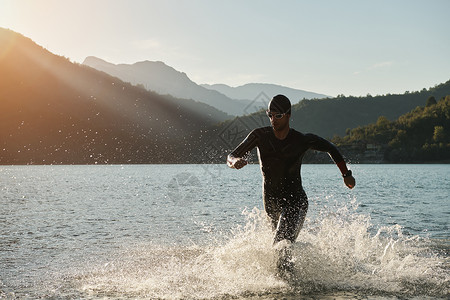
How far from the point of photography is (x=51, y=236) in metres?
14.5

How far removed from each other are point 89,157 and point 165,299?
600 feet

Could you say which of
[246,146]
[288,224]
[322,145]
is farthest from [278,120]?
[288,224]

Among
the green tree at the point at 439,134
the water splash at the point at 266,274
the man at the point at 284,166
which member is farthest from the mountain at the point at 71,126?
the man at the point at 284,166

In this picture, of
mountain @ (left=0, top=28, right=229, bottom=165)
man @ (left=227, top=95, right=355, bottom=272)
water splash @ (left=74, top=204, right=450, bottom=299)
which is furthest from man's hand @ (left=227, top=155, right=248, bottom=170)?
mountain @ (left=0, top=28, right=229, bottom=165)

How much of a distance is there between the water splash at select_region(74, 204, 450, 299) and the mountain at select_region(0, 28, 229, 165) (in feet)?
545

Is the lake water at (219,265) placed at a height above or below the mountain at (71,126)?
below

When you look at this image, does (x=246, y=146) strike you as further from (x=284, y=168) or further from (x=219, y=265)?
(x=219, y=265)

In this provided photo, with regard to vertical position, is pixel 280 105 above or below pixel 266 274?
above

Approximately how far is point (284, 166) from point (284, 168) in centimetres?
3

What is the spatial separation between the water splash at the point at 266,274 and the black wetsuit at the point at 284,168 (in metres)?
0.47

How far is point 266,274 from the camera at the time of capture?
7535 millimetres

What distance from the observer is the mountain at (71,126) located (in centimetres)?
16550

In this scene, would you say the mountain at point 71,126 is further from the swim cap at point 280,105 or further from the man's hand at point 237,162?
the swim cap at point 280,105

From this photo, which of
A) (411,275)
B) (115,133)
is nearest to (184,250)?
(411,275)
